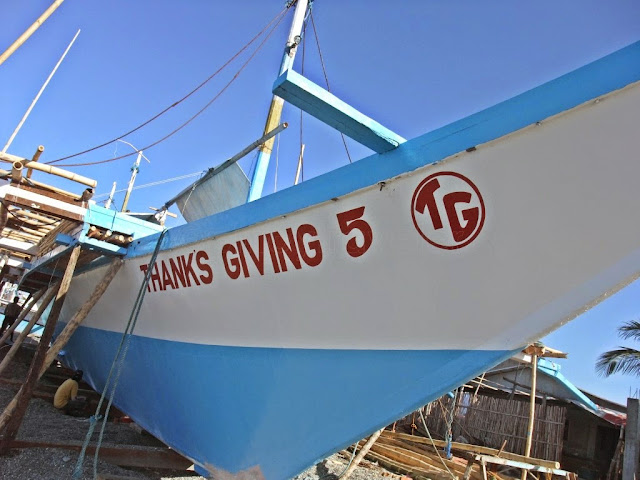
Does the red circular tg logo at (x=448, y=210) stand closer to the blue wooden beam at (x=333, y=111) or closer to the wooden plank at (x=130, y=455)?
the blue wooden beam at (x=333, y=111)

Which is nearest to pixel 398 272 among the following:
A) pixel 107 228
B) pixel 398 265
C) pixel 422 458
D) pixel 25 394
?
pixel 398 265

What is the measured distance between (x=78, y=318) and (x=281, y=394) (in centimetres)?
288

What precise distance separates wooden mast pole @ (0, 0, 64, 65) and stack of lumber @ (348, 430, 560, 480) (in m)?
7.74

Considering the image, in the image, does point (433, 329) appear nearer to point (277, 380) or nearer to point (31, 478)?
point (277, 380)

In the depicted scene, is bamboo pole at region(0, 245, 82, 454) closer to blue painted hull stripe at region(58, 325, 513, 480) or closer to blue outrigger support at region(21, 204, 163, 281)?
blue outrigger support at region(21, 204, 163, 281)

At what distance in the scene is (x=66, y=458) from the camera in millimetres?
4078

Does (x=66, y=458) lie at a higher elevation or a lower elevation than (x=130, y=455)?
lower

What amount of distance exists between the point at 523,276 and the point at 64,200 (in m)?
4.58

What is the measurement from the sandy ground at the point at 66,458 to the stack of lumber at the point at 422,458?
15.0 inches

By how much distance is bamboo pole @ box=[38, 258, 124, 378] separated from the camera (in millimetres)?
4543

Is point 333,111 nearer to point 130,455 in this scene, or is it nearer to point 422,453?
point 130,455

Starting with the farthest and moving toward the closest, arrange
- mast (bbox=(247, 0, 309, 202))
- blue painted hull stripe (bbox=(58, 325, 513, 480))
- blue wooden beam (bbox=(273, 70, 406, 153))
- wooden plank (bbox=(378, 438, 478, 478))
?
wooden plank (bbox=(378, 438, 478, 478)) → mast (bbox=(247, 0, 309, 202)) → blue painted hull stripe (bbox=(58, 325, 513, 480)) → blue wooden beam (bbox=(273, 70, 406, 153))

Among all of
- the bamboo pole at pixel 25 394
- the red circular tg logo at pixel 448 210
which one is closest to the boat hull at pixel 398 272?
the red circular tg logo at pixel 448 210

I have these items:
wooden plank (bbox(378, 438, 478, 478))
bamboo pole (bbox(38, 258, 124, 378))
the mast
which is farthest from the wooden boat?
wooden plank (bbox(378, 438, 478, 478))
